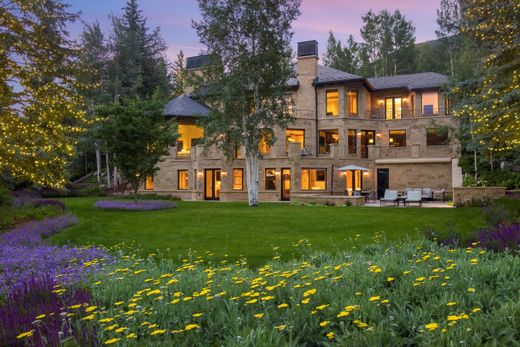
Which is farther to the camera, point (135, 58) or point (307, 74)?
point (135, 58)

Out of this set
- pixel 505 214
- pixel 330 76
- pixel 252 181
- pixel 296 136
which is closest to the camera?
pixel 505 214

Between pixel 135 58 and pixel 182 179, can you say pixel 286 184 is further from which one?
pixel 135 58

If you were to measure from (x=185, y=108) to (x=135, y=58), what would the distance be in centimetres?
1442

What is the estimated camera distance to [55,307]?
452 centimetres

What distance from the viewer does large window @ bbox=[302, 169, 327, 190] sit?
121 ft

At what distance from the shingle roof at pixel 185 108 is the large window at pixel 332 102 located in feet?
39.2

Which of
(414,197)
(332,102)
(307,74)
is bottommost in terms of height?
(414,197)

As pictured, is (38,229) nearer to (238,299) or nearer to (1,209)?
(1,209)

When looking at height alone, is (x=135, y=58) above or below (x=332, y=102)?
above

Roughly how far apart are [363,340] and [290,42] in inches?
1077

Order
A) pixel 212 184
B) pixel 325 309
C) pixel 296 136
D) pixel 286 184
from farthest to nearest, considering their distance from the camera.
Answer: pixel 296 136
pixel 212 184
pixel 286 184
pixel 325 309

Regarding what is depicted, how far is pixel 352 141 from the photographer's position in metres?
40.1

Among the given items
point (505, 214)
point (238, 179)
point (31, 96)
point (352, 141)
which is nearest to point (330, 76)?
point (352, 141)

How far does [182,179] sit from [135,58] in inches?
817
